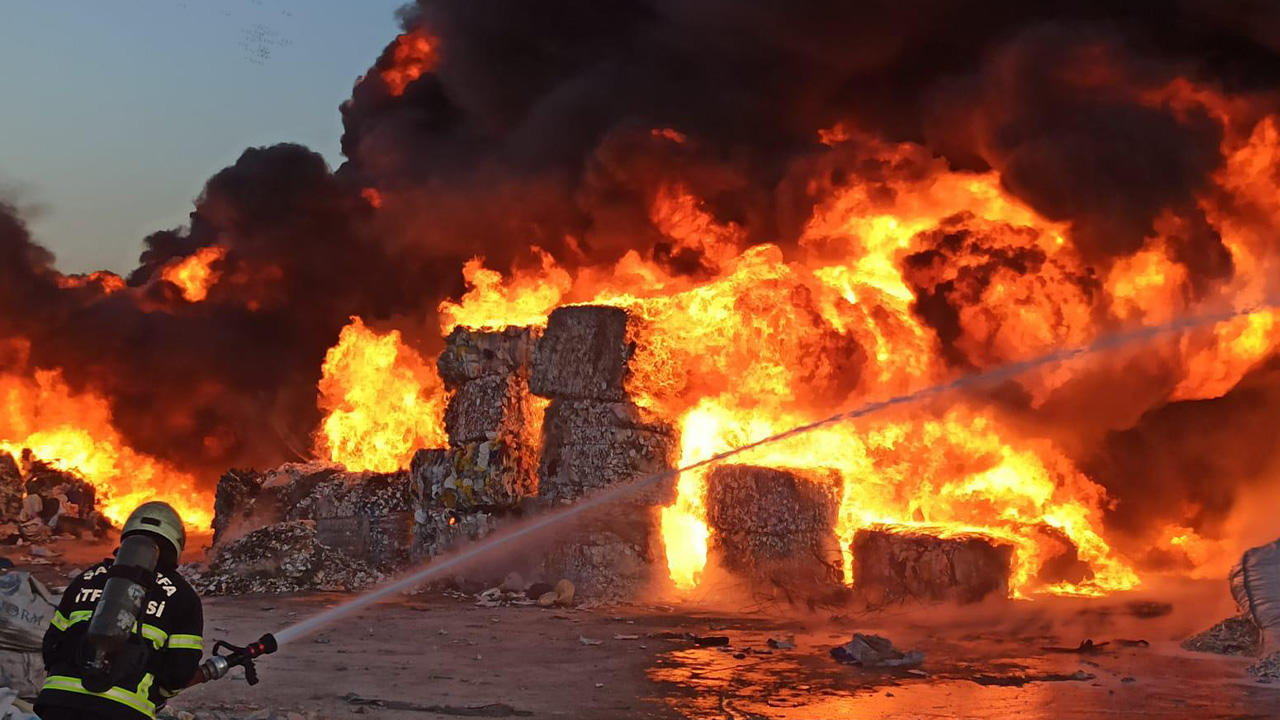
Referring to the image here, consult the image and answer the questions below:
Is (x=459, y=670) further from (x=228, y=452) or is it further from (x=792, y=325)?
(x=228, y=452)

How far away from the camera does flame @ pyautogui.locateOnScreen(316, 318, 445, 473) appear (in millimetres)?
22469

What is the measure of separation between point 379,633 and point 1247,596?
9.05 m

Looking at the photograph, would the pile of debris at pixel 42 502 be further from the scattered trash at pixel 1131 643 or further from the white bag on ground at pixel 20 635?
the scattered trash at pixel 1131 643

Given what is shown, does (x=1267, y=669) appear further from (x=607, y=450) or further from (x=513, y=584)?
(x=513, y=584)

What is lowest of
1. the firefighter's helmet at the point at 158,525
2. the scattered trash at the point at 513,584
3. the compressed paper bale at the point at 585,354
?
the firefighter's helmet at the point at 158,525

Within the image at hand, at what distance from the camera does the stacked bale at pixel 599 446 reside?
15.8 metres

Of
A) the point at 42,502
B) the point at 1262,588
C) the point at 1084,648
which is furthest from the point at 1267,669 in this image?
the point at 42,502

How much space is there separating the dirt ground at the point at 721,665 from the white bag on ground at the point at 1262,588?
0.43 m

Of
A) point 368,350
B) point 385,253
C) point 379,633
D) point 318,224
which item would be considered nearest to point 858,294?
point 379,633

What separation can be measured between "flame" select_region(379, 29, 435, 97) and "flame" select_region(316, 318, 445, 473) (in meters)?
9.58

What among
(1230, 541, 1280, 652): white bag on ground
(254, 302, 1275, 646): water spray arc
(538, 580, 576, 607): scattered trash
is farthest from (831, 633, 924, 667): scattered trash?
(538, 580, 576, 607): scattered trash

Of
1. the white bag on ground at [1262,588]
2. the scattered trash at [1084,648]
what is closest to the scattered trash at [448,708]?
the scattered trash at [1084,648]

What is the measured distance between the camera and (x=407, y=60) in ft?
102

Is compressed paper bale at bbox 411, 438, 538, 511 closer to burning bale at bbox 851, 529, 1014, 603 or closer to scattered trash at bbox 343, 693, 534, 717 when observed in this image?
burning bale at bbox 851, 529, 1014, 603
